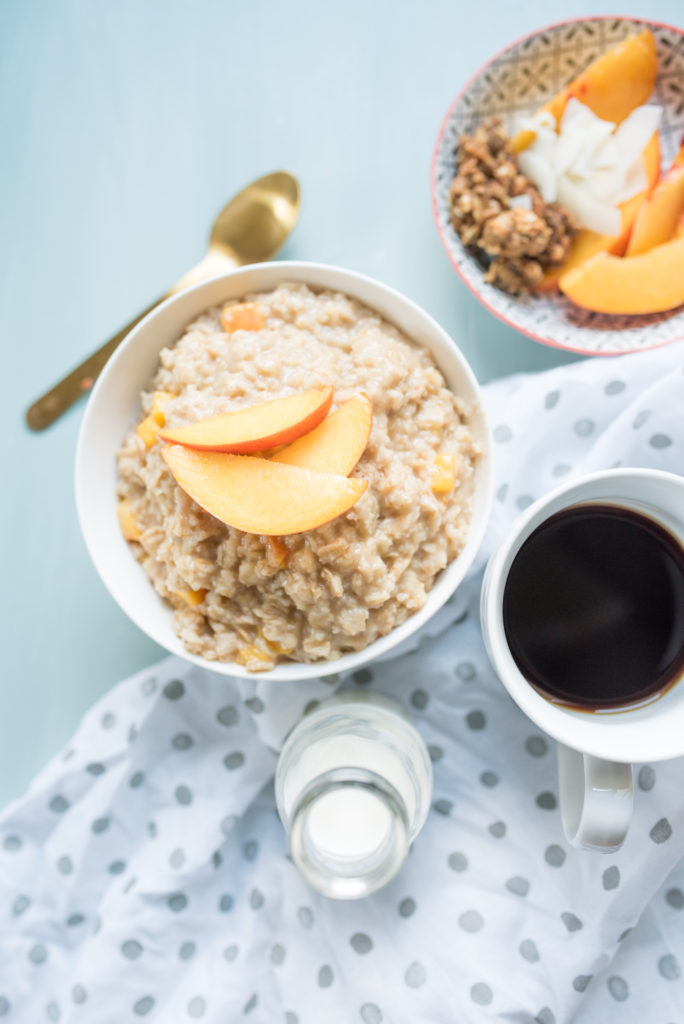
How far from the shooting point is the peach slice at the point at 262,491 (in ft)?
3.76

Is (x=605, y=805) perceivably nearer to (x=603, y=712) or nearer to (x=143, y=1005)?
(x=603, y=712)

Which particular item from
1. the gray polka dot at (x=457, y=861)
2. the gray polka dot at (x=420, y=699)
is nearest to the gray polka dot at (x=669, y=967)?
the gray polka dot at (x=457, y=861)

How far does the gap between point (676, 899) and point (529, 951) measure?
32 centimetres

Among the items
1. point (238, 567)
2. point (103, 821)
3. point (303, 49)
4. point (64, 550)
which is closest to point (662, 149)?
point (303, 49)

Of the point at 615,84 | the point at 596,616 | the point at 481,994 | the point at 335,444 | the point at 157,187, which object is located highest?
the point at 157,187

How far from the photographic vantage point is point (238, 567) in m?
1.30

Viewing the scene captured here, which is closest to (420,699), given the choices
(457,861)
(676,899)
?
(457,861)

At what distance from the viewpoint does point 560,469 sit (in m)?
1.64

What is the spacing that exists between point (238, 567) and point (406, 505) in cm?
30

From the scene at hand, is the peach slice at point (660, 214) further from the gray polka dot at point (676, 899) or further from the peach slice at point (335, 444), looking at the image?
the gray polka dot at point (676, 899)

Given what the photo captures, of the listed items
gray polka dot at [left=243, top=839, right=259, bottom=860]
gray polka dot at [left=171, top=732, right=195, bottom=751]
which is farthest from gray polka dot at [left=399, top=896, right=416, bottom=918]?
gray polka dot at [left=171, top=732, right=195, bottom=751]

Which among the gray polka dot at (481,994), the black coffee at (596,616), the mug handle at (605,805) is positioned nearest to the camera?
the mug handle at (605,805)

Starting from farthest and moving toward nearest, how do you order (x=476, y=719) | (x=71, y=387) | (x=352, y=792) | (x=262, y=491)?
(x=71, y=387), (x=476, y=719), (x=352, y=792), (x=262, y=491)

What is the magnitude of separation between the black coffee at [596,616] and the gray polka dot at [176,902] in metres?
0.89
